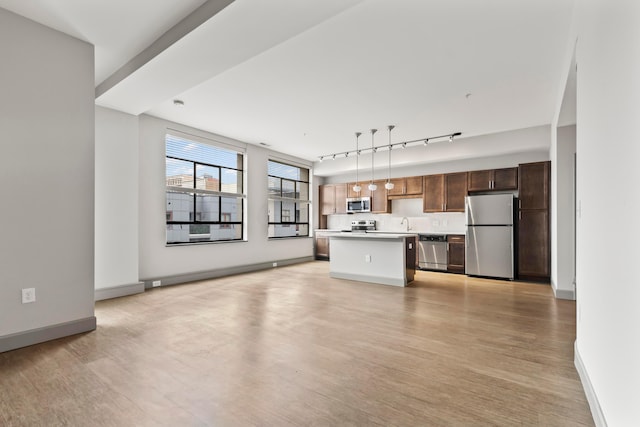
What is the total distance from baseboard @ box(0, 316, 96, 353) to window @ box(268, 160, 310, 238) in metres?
4.78

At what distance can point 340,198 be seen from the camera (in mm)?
8812

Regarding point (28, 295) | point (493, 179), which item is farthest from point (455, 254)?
point (28, 295)

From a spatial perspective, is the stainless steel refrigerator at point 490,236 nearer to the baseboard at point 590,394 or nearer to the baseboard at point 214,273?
the baseboard at point 590,394

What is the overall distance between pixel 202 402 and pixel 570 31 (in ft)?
13.5

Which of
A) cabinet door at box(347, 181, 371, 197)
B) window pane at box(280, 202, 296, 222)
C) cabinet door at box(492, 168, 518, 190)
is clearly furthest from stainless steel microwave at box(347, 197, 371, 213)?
cabinet door at box(492, 168, 518, 190)

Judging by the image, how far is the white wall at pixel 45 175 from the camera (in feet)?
8.76

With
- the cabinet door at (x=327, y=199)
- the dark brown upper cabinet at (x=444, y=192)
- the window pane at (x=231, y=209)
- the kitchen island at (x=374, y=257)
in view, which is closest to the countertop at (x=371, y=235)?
the kitchen island at (x=374, y=257)

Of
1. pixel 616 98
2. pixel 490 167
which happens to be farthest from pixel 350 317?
pixel 490 167

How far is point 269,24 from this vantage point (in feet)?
8.17

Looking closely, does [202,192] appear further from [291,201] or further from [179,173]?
[291,201]

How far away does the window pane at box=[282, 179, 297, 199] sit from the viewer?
8.17 m

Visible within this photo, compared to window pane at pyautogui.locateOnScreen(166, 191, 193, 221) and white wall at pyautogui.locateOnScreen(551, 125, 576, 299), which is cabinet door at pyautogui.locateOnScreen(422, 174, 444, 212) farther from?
window pane at pyautogui.locateOnScreen(166, 191, 193, 221)

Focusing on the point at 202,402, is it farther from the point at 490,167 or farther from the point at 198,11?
the point at 490,167

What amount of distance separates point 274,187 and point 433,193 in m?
3.88
